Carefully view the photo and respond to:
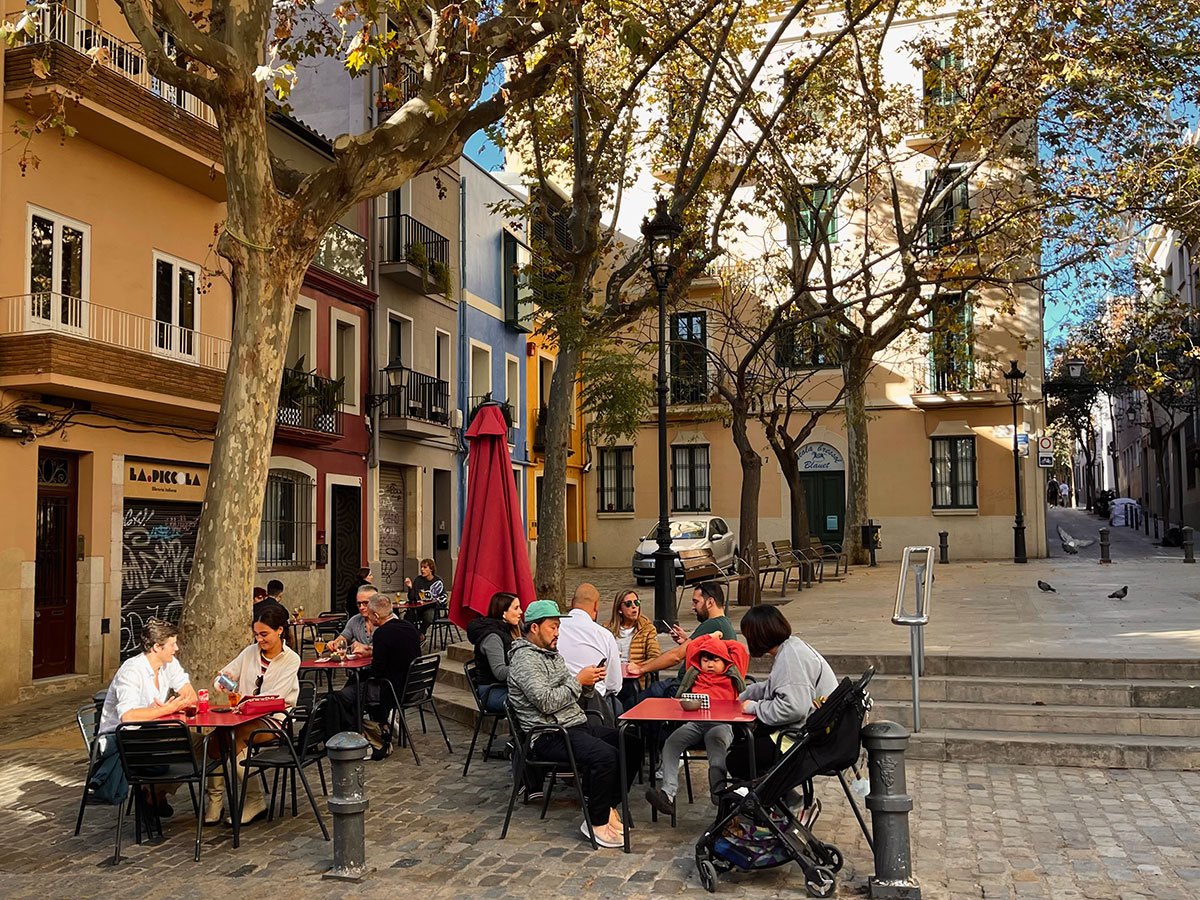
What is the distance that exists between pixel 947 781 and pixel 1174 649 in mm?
3757

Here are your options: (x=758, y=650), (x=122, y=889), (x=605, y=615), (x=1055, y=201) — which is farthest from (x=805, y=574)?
(x=122, y=889)

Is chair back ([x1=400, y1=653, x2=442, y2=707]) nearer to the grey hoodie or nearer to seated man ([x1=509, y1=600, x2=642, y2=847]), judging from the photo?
seated man ([x1=509, y1=600, x2=642, y2=847])

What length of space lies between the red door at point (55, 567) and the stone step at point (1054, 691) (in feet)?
33.8

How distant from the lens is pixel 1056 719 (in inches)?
341

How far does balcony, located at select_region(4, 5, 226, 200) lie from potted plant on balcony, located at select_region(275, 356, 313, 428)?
3.49 m

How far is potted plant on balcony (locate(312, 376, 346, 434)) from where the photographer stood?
1920 cm

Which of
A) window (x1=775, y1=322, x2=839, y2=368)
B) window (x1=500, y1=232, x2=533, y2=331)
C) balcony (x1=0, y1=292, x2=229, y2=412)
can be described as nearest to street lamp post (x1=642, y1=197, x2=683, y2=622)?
balcony (x1=0, y1=292, x2=229, y2=412)

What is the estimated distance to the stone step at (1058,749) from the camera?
798 centimetres

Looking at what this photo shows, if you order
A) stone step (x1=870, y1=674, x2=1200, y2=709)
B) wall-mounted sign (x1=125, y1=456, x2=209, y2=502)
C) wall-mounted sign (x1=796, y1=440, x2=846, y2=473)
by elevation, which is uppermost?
wall-mounted sign (x1=796, y1=440, x2=846, y2=473)

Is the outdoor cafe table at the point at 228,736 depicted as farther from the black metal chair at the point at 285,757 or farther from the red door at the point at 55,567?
the red door at the point at 55,567

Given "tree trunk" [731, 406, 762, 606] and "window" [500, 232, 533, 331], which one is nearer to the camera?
"tree trunk" [731, 406, 762, 606]

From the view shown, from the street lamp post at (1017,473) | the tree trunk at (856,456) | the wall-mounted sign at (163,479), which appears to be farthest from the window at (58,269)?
the street lamp post at (1017,473)

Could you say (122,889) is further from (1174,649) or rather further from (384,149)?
(1174,649)

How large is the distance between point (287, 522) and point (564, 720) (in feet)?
44.3
